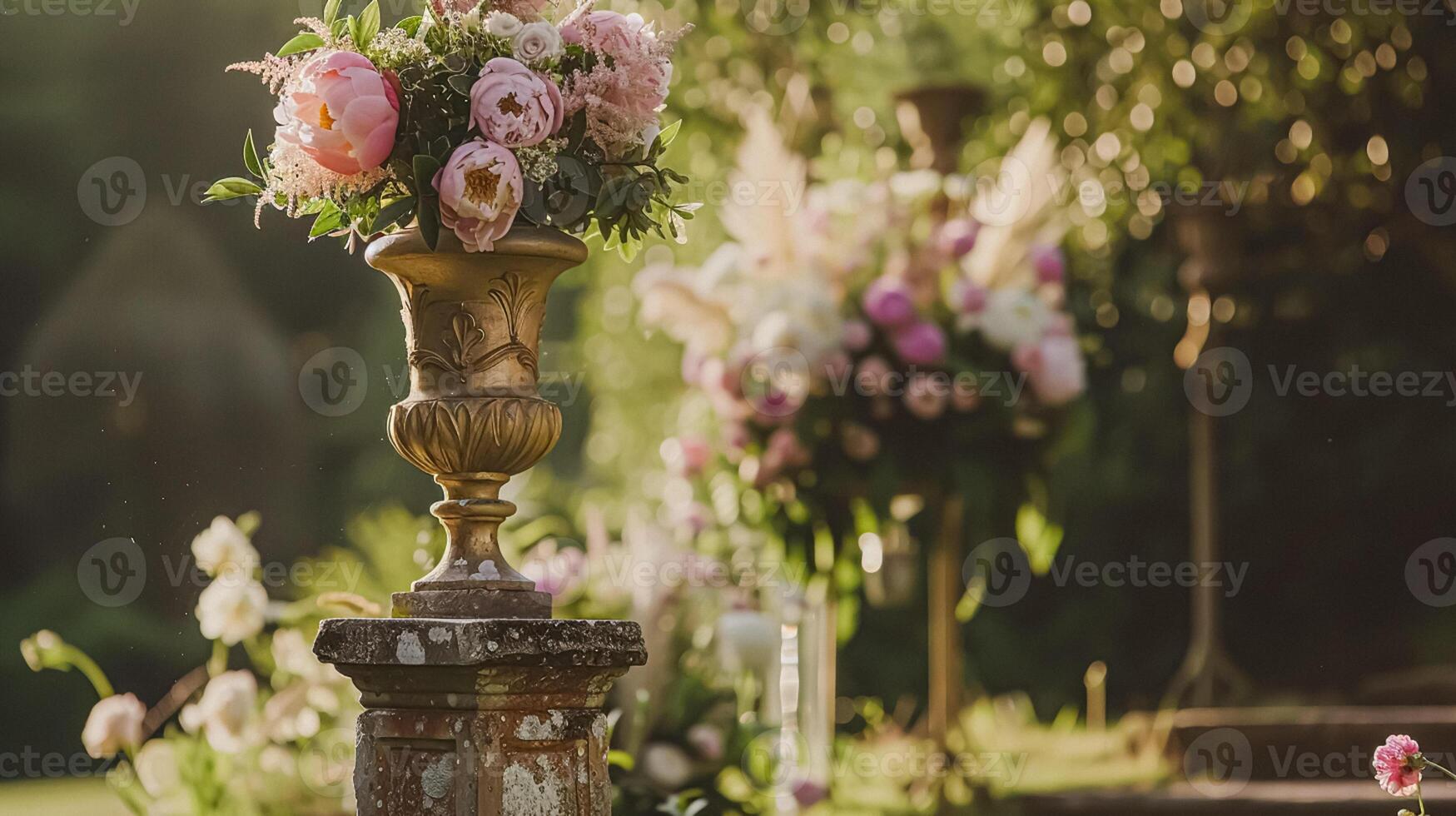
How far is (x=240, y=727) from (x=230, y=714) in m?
0.05

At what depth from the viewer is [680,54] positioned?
895 centimetres

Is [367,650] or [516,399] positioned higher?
[516,399]

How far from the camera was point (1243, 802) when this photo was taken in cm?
454

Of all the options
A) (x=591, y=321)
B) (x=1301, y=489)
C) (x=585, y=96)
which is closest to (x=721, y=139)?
(x=591, y=321)

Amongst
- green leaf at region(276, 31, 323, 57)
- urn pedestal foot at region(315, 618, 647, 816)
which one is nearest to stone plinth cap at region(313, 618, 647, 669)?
urn pedestal foot at region(315, 618, 647, 816)

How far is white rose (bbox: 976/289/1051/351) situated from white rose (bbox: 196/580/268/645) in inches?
89.5

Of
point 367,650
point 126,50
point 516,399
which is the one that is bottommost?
point 367,650

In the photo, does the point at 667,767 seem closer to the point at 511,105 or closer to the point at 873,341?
the point at 873,341

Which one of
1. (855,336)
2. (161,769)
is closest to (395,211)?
(161,769)

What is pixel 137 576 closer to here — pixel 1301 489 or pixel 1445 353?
pixel 1301 489

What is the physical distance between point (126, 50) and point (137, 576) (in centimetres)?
628

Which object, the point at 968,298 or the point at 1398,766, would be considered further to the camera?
the point at 968,298

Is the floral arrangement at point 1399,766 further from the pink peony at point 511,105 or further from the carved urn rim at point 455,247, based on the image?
the pink peony at point 511,105

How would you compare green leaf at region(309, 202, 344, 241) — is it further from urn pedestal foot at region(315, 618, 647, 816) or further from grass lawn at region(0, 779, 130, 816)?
grass lawn at region(0, 779, 130, 816)
